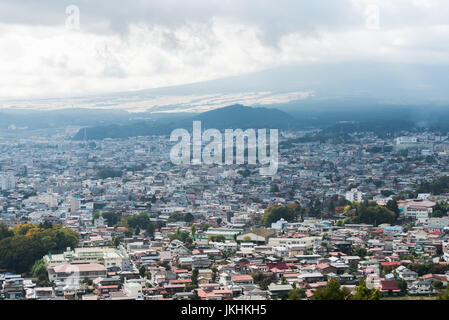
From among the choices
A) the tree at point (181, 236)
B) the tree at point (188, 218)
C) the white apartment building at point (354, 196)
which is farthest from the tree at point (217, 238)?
the white apartment building at point (354, 196)

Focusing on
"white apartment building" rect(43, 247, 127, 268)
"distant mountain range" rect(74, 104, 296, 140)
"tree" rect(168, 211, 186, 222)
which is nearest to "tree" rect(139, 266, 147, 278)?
"white apartment building" rect(43, 247, 127, 268)

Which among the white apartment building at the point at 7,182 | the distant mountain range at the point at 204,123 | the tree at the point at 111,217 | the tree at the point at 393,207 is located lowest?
→ the white apartment building at the point at 7,182

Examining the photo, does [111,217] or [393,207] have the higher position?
[393,207]

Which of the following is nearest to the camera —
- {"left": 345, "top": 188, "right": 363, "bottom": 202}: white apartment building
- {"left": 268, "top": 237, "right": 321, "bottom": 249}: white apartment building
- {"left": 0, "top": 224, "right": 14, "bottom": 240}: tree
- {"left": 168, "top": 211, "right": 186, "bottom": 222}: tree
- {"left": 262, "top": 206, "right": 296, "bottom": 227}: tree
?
{"left": 268, "top": 237, "right": 321, "bottom": 249}: white apartment building

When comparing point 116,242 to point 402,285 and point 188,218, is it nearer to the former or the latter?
point 188,218

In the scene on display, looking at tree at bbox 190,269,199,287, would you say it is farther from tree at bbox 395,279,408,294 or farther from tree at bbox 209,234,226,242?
tree at bbox 209,234,226,242

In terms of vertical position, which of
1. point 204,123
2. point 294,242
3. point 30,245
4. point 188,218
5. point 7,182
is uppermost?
point 204,123

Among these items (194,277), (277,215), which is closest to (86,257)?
(194,277)

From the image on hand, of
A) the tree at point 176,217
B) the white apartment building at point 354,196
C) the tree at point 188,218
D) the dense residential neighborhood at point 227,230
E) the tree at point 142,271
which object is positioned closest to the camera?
the dense residential neighborhood at point 227,230

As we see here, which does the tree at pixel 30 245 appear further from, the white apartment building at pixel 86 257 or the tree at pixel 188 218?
the tree at pixel 188 218
